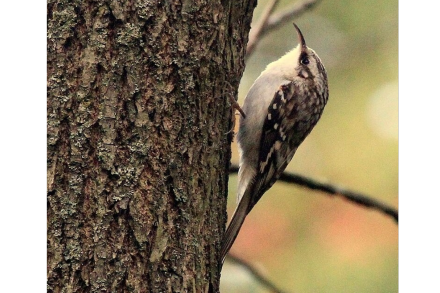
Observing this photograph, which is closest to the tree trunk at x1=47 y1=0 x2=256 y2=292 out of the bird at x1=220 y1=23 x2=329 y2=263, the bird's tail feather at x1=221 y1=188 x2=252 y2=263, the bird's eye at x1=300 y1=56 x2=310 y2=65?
the bird's tail feather at x1=221 y1=188 x2=252 y2=263

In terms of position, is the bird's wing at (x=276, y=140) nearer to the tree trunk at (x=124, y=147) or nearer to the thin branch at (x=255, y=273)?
the thin branch at (x=255, y=273)

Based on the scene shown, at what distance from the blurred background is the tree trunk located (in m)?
0.98

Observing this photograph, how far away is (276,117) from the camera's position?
2.28m

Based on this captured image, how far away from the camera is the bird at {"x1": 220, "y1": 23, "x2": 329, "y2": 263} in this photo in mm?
2195

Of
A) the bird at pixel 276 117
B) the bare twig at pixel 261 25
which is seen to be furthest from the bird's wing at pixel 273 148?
the bare twig at pixel 261 25

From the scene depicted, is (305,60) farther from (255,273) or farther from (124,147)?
(124,147)

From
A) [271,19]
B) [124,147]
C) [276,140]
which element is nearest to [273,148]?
[276,140]

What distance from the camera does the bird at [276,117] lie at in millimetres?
2195

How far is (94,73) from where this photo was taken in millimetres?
1350
